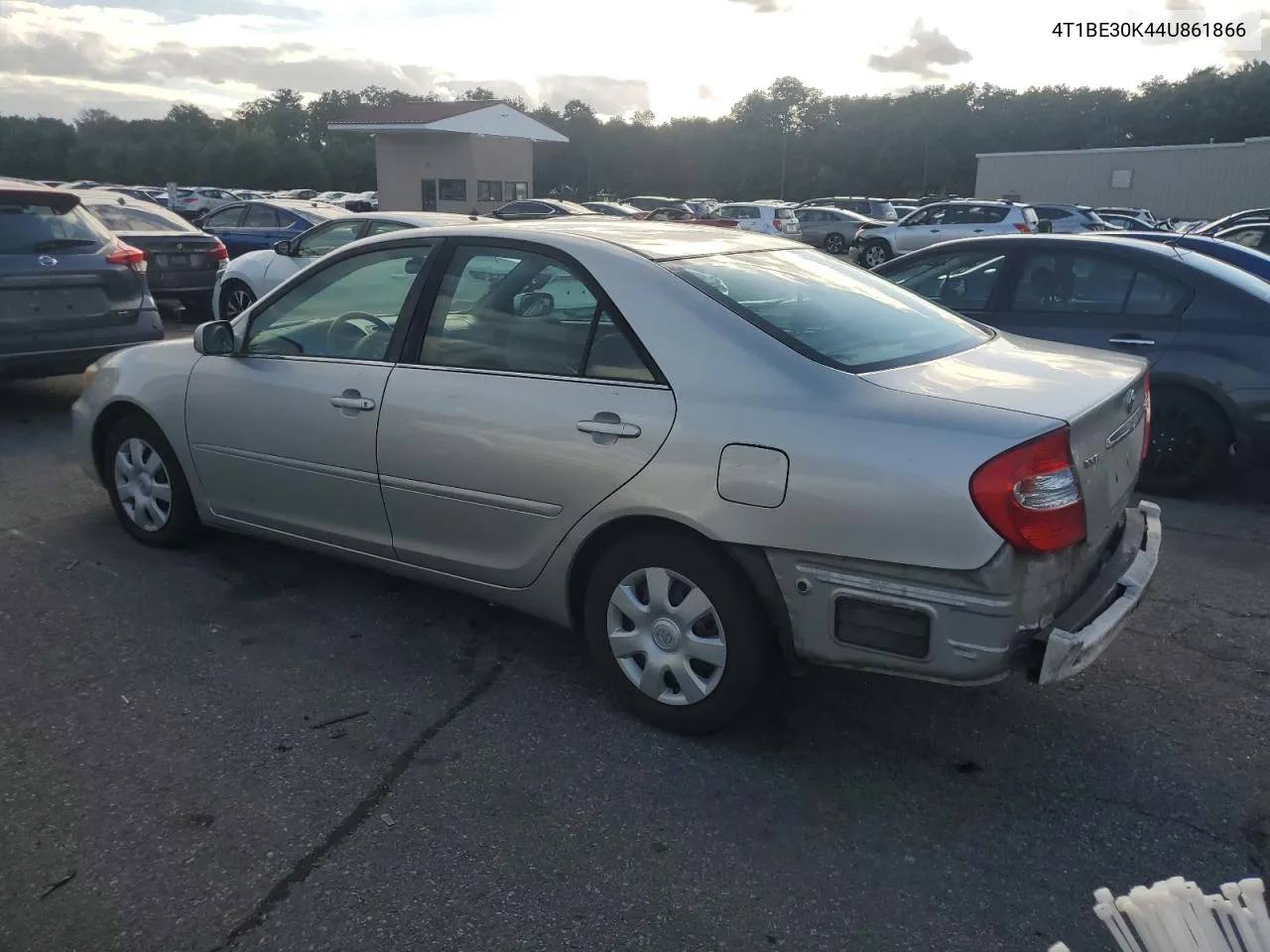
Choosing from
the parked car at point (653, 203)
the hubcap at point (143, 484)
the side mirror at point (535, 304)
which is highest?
the parked car at point (653, 203)

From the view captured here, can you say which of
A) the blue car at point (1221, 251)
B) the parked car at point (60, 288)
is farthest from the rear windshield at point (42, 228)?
the blue car at point (1221, 251)

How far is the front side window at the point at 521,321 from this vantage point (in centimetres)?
348

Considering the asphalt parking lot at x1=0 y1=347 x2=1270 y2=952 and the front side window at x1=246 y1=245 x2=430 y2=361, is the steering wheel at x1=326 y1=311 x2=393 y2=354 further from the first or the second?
the asphalt parking lot at x1=0 y1=347 x2=1270 y2=952

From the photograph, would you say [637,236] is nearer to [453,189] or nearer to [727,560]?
[727,560]

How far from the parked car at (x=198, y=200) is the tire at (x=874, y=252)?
76.7ft

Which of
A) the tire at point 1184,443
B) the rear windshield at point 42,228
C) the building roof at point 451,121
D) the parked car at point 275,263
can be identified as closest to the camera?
the tire at point 1184,443

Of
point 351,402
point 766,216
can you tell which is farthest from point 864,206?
point 351,402

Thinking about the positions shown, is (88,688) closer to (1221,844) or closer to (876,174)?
(1221,844)

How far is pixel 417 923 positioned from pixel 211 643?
192cm

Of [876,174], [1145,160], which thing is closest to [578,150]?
[876,174]

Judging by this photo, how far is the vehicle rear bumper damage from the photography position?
2.79 meters

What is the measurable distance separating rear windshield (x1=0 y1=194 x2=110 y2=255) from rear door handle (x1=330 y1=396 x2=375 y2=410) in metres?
4.59

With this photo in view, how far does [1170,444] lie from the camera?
241 inches

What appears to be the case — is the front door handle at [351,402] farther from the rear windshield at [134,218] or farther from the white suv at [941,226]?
the white suv at [941,226]
